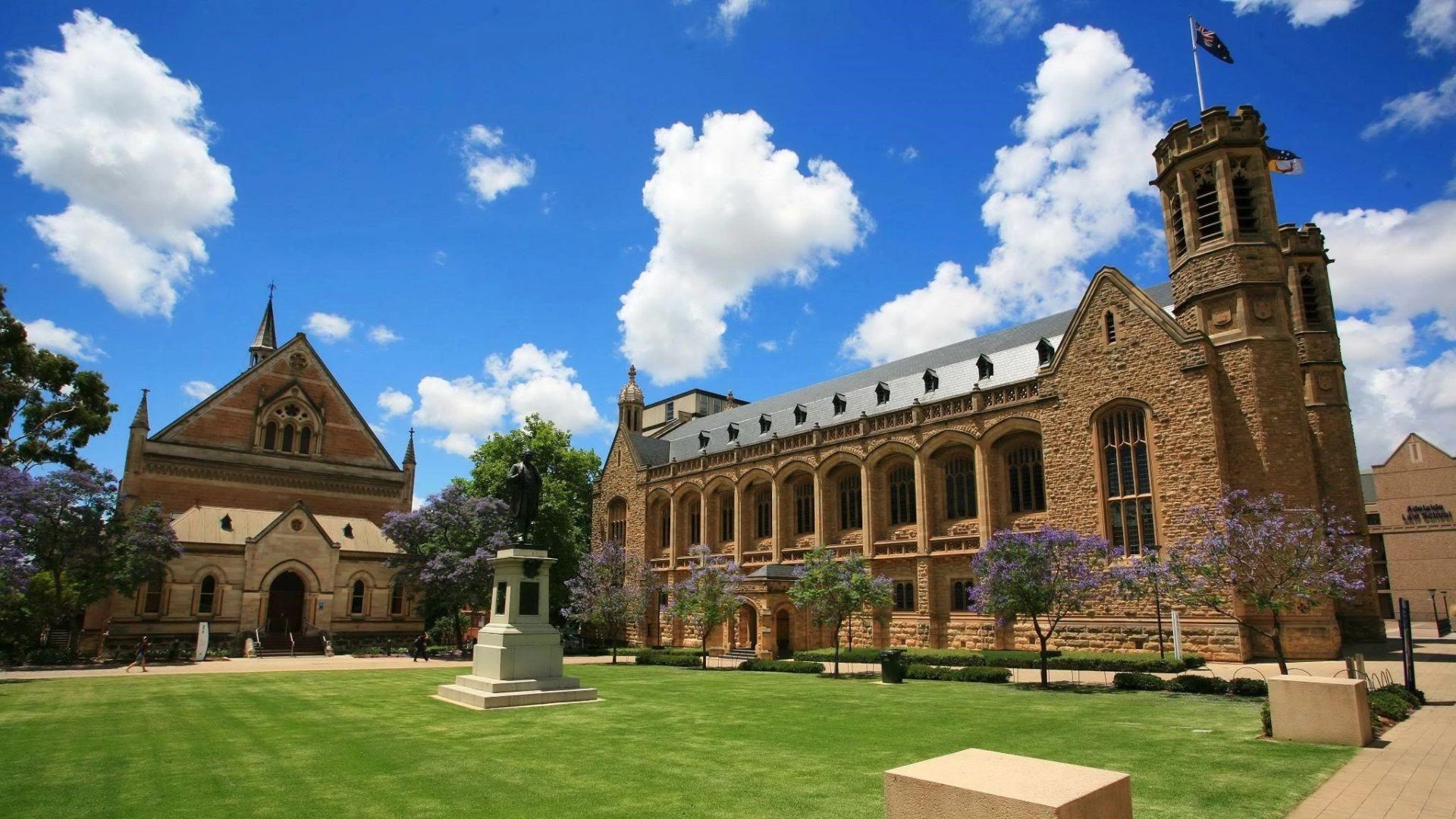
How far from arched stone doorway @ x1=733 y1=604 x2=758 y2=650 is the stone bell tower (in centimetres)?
2417

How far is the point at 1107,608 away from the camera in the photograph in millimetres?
29375

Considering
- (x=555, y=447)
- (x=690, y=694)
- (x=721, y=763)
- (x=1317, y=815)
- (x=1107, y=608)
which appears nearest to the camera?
(x=1317, y=815)

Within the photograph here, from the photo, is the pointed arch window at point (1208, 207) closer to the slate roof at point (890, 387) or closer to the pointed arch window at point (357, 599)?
the slate roof at point (890, 387)

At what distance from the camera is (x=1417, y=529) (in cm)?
6100

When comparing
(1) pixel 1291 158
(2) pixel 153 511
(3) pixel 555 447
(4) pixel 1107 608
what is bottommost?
(4) pixel 1107 608

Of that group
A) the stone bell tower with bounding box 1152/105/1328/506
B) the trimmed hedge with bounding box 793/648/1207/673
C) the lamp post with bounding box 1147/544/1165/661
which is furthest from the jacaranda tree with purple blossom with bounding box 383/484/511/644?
the stone bell tower with bounding box 1152/105/1328/506

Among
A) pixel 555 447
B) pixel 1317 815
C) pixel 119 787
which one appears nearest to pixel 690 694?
pixel 119 787

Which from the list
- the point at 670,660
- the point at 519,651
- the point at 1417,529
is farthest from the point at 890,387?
the point at 1417,529

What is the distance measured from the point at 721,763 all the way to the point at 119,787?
330 inches

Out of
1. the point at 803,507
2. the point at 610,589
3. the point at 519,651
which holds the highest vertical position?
the point at 803,507

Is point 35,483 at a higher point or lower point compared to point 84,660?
higher

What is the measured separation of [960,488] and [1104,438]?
749 centimetres

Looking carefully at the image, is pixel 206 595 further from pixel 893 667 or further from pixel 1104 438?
pixel 1104 438

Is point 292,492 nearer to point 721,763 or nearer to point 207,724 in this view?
point 207,724
